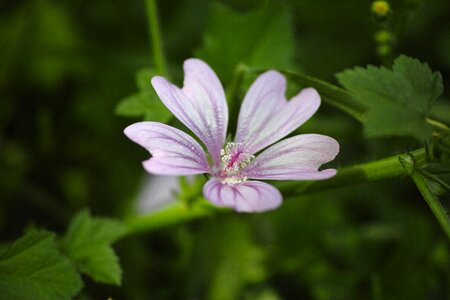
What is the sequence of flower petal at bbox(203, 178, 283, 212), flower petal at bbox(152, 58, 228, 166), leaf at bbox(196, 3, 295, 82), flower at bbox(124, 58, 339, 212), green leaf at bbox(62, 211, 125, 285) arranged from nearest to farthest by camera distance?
flower petal at bbox(203, 178, 283, 212)
flower at bbox(124, 58, 339, 212)
flower petal at bbox(152, 58, 228, 166)
green leaf at bbox(62, 211, 125, 285)
leaf at bbox(196, 3, 295, 82)

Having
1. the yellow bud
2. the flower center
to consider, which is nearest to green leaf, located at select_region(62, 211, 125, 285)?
the flower center

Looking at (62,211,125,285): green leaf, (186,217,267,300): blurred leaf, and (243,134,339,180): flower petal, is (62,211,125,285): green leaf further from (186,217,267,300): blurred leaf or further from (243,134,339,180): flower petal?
(186,217,267,300): blurred leaf

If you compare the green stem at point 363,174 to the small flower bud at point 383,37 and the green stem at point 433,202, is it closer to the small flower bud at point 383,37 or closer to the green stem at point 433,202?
the green stem at point 433,202

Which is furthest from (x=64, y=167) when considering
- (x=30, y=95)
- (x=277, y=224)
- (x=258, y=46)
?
(x=258, y=46)

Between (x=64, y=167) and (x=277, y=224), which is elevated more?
(x=64, y=167)

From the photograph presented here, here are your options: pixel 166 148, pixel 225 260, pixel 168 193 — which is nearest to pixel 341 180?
pixel 166 148

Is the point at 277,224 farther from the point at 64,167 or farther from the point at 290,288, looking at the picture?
the point at 64,167

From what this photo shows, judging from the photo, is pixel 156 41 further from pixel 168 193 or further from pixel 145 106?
pixel 168 193
